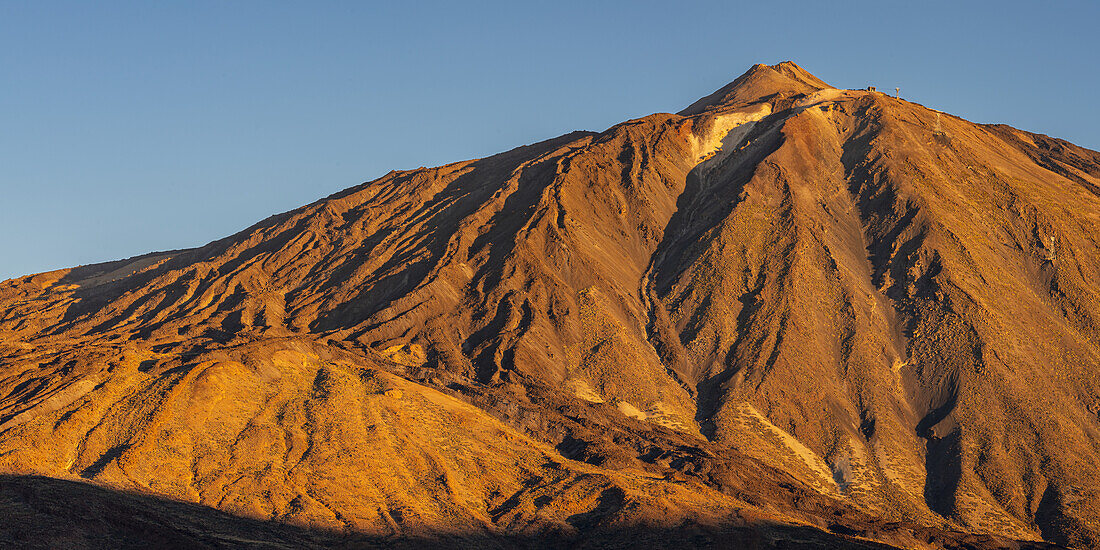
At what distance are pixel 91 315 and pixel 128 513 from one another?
76.4 meters

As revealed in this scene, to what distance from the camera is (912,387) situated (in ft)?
362

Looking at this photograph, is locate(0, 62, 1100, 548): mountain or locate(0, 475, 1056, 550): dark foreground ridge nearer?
locate(0, 475, 1056, 550): dark foreground ridge

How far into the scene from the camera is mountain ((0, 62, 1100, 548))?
83.0 m

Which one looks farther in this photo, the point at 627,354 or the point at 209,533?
the point at 627,354

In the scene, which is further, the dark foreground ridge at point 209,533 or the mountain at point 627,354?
the mountain at point 627,354

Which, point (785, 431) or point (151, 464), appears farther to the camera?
point (785, 431)

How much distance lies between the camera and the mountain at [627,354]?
83.0 metres

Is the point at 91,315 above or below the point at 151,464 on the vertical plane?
above

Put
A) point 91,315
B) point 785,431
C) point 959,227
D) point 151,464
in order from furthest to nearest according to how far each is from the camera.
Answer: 1. point 91,315
2. point 959,227
3. point 785,431
4. point 151,464

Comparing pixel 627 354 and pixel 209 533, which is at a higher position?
pixel 627 354

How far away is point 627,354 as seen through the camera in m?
113

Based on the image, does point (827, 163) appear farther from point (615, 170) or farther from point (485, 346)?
point (485, 346)

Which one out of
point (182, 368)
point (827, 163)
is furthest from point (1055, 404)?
point (182, 368)

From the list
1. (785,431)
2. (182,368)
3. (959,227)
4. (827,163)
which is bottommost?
(785,431)
